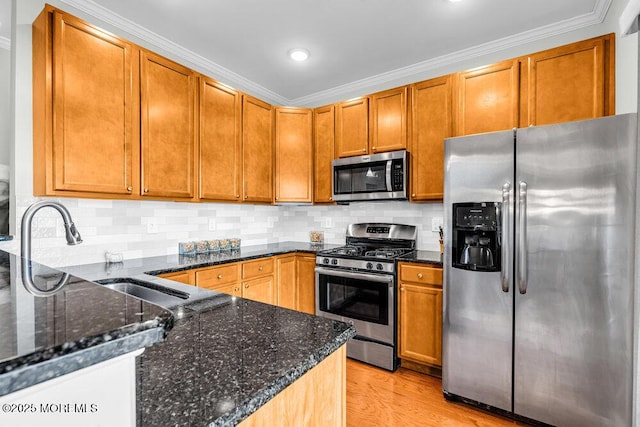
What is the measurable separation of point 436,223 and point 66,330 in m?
2.95

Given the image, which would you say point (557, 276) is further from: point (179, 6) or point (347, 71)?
point (179, 6)

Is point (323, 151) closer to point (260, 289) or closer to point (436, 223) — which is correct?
point (436, 223)

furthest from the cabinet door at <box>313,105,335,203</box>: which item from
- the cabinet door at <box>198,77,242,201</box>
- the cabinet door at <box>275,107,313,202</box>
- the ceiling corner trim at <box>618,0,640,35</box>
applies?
the ceiling corner trim at <box>618,0,640,35</box>

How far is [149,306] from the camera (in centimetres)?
48

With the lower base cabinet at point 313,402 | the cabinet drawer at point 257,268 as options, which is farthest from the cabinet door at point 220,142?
the lower base cabinet at point 313,402

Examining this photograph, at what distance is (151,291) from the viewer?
165 centimetres

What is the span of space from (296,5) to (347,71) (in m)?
1.08

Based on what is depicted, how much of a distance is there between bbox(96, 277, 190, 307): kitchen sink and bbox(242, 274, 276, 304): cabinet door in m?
0.98

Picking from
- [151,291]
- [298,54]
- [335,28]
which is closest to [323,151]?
[298,54]

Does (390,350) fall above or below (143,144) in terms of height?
below

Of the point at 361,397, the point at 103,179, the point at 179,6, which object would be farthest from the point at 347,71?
the point at 361,397

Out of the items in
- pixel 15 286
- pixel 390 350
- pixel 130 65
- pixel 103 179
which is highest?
pixel 130 65

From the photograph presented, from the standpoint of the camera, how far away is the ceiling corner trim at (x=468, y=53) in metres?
2.31

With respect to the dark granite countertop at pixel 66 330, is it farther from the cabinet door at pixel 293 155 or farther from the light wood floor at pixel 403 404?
the cabinet door at pixel 293 155
